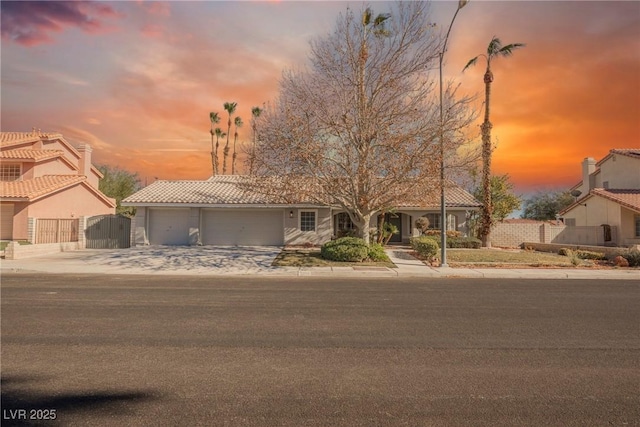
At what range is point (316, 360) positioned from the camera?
5.36 meters

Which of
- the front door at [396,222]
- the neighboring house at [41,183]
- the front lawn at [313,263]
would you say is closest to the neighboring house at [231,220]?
the front door at [396,222]

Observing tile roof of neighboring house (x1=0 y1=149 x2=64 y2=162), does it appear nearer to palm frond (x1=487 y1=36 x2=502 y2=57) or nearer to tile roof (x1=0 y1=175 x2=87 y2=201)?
tile roof (x1=0 y1=175 x2=87 y2=201)

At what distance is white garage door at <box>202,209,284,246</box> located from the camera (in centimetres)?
2628

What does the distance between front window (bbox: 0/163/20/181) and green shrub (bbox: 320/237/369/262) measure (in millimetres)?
26777

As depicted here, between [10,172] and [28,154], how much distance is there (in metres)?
2.06

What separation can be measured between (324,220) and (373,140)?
957 centimetres

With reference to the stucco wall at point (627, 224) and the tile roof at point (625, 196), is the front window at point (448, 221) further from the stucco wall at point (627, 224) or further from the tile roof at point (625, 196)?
the stucco wall at point (627, 224)

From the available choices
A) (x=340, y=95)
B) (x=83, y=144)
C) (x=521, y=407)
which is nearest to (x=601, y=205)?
(x=340, y=95)

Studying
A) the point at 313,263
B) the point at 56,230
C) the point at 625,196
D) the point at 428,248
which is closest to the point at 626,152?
the point at 625,196

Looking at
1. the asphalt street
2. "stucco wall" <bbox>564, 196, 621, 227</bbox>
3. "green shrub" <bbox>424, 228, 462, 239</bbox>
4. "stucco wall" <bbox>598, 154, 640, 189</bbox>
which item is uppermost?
"stucco wall" <bbox>598, 154, 640, 189</bbox>

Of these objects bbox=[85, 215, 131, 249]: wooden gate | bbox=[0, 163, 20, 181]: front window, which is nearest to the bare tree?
bbox=[85, 215, 131, 249]: wooden gate

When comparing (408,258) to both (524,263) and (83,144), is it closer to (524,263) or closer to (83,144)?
(524,263)

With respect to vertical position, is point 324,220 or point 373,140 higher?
point 373,140

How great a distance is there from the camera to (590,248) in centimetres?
2256
